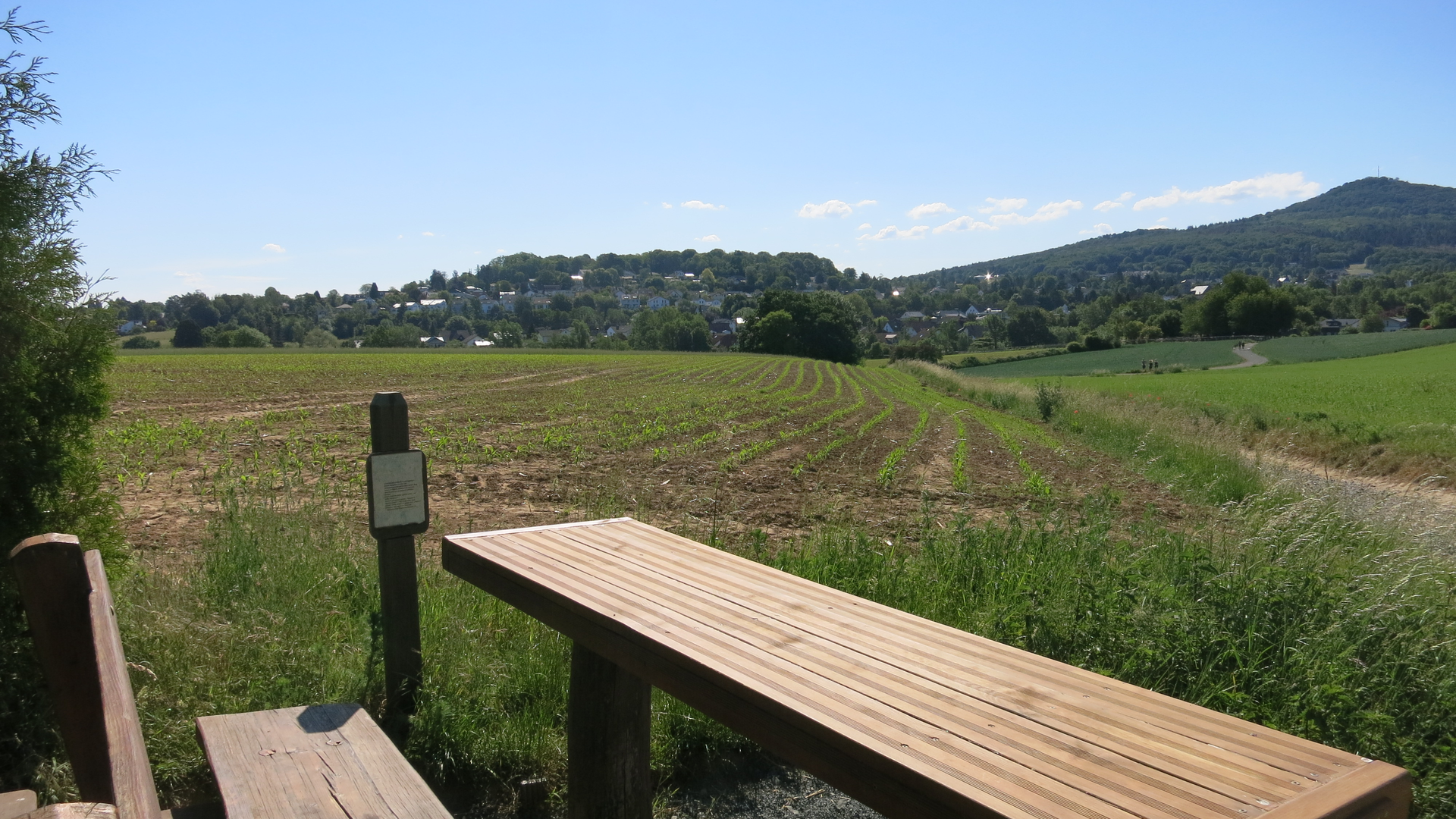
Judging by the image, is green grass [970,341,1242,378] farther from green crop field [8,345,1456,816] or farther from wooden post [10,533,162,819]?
wooden post [10,533,162,819]

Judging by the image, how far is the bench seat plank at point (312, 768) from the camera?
7.34 feet

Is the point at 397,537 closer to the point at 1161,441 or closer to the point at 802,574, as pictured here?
the point at 802,574

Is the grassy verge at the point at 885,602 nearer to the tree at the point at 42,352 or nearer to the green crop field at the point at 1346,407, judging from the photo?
the tree at the point at 42,352

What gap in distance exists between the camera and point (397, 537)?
3.75m

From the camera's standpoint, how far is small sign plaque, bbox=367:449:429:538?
3701mm

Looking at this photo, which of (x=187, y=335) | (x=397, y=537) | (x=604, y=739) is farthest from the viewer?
(x=187, y=335)

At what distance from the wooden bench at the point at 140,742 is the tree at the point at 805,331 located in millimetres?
88329

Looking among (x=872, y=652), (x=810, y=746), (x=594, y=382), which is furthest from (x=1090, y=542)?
(x=594, y=382)

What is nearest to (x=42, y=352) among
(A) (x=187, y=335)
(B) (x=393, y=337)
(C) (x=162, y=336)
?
(A) (x=187, y=335)

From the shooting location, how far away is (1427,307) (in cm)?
10056

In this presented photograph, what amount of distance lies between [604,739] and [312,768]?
35.5 inches

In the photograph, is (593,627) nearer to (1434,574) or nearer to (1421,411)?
(1434,574)

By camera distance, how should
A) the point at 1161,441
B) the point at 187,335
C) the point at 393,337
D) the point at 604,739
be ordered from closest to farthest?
1. the point at 604,739
2. the point at 1161,441
3. the point at 187,335
4. the point at 393,337

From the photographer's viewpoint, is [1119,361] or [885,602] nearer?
[885,602]
